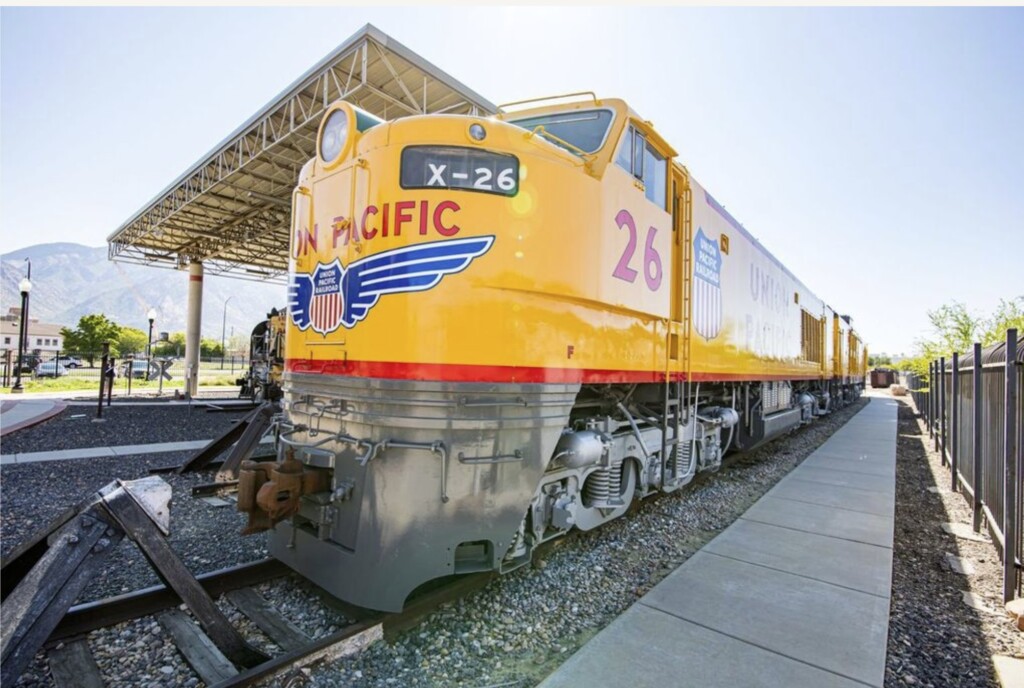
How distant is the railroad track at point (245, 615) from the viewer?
2826 mm

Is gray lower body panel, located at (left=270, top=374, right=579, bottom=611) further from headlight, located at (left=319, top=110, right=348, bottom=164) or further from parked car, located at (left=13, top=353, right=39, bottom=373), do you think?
parked car, located at (left=13, top=353, right=39, bottom=373)

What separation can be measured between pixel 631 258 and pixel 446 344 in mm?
1962

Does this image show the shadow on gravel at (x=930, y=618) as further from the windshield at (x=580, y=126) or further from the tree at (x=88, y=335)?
the tree at (x=88, y=335)

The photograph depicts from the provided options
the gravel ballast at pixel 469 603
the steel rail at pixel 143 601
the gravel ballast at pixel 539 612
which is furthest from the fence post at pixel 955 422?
the steel rail at pixel 143 601

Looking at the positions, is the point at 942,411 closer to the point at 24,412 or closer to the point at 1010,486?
the point at 1010,486

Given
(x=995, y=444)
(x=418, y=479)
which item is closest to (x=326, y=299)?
(x=418, y=479)

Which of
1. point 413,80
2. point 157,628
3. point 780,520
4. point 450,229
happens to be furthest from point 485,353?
point 413,80

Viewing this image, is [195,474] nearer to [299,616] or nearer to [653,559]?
[299,616]

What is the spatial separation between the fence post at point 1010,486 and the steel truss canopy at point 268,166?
9319mm

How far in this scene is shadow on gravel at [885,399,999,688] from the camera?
10.4 feet

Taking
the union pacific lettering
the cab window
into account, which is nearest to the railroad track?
the union pacific lettering

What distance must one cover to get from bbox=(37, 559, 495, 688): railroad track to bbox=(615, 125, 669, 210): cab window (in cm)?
349

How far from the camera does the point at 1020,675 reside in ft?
10.3

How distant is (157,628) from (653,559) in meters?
3.74
